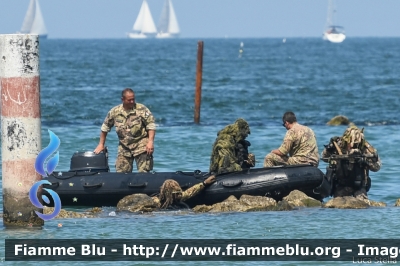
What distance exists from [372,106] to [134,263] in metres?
30.2

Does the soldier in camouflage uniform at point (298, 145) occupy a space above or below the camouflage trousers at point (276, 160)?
above

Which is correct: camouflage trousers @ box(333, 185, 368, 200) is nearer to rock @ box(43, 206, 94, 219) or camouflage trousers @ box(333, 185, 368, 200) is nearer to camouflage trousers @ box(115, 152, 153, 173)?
camouflage trousers @ box(115, 152, 153, 173)

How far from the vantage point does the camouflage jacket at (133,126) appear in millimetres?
16094

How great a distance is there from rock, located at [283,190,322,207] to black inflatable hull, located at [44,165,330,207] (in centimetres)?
11

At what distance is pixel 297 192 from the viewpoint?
15.7m

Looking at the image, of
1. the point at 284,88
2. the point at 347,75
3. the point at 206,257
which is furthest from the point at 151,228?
the point at 347,75

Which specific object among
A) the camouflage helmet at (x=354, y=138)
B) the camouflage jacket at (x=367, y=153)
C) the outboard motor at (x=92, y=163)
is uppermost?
the camouflage helmet at (x=354, y=138)

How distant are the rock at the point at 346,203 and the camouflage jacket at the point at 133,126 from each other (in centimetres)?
277

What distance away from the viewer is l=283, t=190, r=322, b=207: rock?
1561cm

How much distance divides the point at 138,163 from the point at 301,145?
7.88 feet

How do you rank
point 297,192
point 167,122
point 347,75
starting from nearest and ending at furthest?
point 297,192 → point 167,122 → point 347,75

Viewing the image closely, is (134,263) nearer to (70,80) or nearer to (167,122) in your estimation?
(167,122)

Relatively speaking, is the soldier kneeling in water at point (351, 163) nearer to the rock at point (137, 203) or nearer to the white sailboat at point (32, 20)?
the rock at point (137, 203)

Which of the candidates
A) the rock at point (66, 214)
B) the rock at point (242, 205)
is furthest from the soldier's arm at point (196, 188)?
the rock at point (66, 214)
